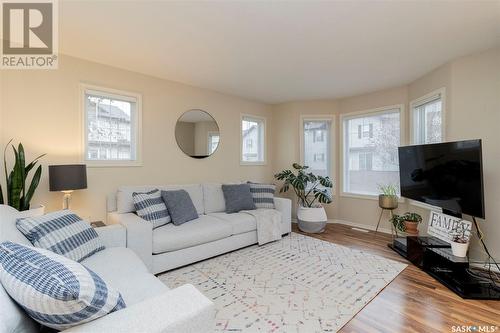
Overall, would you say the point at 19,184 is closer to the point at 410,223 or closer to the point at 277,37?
the point at 277,37

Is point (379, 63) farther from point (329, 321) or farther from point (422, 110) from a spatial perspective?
point (329, 321)

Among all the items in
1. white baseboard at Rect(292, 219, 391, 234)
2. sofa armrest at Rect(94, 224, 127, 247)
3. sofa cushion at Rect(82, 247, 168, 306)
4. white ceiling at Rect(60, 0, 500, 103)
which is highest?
white ceiling at Rect(60, 0, 500, 103)

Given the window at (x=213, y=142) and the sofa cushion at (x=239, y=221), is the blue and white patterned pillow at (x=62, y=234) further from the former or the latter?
the window at (x=213, y=142)

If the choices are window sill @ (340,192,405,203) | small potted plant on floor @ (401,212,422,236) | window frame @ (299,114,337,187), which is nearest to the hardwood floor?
small potted plant on floor @ (401,212,422,236)

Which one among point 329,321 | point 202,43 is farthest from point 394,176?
point 202,43

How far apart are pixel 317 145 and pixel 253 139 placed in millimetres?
1302

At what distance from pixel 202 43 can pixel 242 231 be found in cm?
232

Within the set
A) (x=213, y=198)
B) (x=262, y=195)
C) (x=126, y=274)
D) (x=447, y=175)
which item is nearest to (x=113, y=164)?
(x=213, y=198)

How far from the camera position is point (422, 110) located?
3547mm

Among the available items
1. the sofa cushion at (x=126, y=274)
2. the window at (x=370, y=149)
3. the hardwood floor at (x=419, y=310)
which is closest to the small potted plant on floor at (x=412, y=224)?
the hardwood floor at (x=419, y=310)

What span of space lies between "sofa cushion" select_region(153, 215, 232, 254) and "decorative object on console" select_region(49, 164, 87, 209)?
94 cm

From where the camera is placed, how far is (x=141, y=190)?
120 inches

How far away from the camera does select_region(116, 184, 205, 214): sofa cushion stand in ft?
9.54

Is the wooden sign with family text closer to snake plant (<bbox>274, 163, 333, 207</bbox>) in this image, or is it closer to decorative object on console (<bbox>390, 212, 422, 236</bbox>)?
decorative object on console (<bbox>390, 212, 422, 236</bbox>)
